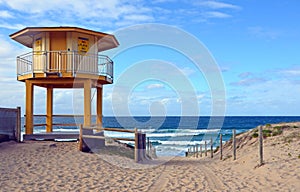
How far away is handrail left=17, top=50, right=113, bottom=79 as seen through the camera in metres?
17.3

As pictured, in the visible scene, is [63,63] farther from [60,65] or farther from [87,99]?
[87,99]

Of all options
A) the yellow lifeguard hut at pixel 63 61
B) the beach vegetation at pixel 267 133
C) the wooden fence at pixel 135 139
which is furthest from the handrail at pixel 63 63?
the beach vegetation at pixel 267 133

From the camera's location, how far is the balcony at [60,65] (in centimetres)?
1727

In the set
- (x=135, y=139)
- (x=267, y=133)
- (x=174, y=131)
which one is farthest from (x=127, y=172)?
(x=174, y=131)

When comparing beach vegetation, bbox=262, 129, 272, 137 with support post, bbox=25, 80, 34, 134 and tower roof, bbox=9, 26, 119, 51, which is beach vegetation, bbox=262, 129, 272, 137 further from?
support post, bbox=25, 80, 34, 134

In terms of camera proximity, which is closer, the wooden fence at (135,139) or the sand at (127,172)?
the sand at (127,172)

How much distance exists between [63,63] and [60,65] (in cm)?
17

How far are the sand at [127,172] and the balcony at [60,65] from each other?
3.36 metres

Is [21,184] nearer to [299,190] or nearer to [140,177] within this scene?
[140,177]

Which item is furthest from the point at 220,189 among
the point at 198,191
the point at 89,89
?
the point at 89,89

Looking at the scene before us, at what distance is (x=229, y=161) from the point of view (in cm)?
1653

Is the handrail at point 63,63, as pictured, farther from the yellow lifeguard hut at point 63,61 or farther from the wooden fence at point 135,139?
the wooden fence at point 135,139

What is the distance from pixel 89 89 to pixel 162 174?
668 cm

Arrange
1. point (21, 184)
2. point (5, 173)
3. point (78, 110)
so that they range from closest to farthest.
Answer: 1. point (21, 184)
2. point (5, 173)
3. point (78, 110)
